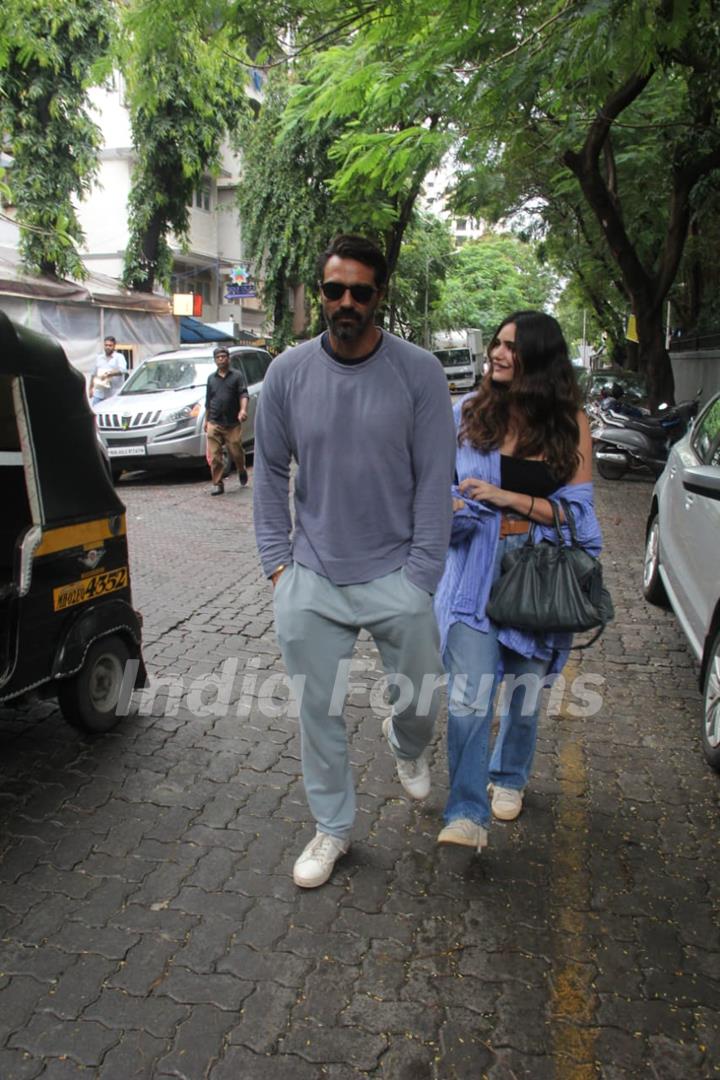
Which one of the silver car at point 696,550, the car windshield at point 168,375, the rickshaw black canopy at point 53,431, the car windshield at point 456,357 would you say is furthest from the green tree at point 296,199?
the car windshield at point 456,357

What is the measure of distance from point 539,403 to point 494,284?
6427 centimetres

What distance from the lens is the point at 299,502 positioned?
9.27ft

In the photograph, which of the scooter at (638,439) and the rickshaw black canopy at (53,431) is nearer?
the rickshaw black canopy at (53,431)

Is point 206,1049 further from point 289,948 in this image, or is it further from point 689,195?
point 689,195

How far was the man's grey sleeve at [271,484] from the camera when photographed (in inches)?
108

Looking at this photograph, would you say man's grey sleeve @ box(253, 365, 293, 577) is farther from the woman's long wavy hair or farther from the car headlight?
the car headlight

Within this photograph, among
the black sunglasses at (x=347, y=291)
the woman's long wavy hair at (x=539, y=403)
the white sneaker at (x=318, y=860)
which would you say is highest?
the black sunglasses at (x=347, y=291)

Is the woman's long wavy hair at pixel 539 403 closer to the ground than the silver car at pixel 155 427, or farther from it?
farther from it

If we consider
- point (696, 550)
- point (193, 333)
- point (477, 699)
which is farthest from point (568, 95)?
point (193, 333)

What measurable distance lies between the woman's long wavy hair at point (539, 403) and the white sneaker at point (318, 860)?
55.6 inches

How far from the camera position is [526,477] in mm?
2939

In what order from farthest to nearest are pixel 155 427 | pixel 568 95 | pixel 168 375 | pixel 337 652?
1. pixel 168 375
2. pixel 155 427
3. pixel 568 95
4. pixel 337 652

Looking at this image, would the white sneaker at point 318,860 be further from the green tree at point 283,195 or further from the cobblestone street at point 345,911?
the green tree at point 283,195

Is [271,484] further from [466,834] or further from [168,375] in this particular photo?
[168,375]
